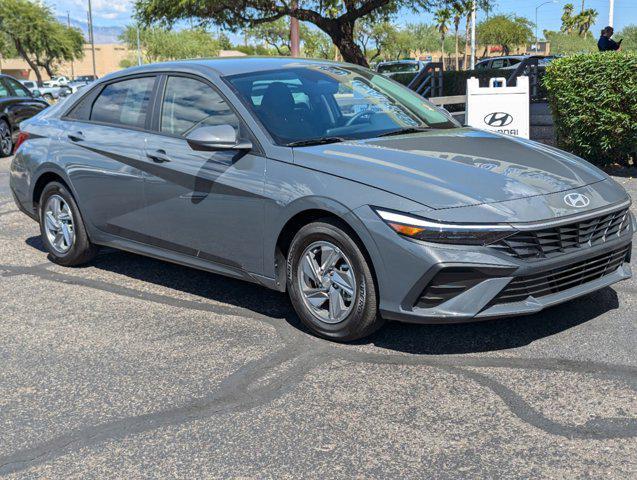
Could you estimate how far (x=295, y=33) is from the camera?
77.2ft

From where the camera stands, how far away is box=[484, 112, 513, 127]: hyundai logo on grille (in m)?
12.3

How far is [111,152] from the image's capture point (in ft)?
20.2

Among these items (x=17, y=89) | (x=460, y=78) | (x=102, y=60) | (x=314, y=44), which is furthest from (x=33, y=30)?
(x=102, y=60)

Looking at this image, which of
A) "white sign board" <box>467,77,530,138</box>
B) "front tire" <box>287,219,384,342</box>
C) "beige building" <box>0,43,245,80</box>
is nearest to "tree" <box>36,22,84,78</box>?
"beige building" <box>0,43,245,80</box>

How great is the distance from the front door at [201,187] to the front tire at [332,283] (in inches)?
13.5

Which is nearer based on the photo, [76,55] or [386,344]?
[386,344]

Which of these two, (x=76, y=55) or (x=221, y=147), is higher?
(x=76, y=55)

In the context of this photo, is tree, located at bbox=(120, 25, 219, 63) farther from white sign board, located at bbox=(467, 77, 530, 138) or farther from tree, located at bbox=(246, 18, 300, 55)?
white sign board, located at bbox=(467, 77, 530, 138)

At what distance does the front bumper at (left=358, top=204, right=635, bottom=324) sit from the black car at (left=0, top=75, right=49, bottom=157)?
1442 centimetres

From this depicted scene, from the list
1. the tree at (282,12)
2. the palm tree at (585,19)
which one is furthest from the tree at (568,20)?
the tree at (282,12)

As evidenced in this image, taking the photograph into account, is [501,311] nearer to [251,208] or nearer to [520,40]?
[251,208]

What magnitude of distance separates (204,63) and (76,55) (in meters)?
78.8

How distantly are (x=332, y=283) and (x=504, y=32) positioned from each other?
275 ft

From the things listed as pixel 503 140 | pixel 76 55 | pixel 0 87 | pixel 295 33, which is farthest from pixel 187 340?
pixel 76 55
